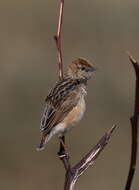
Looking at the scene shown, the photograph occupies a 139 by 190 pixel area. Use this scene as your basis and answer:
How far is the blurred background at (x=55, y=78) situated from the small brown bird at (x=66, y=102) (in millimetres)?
4891

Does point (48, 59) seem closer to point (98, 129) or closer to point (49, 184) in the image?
point (98, 129)

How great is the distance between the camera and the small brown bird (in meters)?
4.65

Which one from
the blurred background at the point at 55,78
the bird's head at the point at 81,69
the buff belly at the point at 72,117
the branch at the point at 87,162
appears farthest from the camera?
the blurred background at the point at 55,78

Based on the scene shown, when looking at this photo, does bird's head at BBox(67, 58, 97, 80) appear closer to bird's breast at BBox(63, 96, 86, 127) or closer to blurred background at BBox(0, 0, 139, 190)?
bird's breast at BBox(63, 96, 86, 127)

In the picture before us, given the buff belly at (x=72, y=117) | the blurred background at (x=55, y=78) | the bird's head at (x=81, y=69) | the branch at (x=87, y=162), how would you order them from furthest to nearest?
the blurred background at (x=55, y=78) → the buff belly at (x=72, y=117) → the bird's head at (x=81, y=69) → the branch at (x=87, y=162)

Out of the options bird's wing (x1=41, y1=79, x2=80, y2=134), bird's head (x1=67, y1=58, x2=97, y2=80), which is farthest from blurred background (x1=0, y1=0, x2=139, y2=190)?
bird's head (x1=67, y1=58, x2=97, y2=80)

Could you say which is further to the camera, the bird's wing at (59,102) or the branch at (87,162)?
the bird's wing at (59,102)

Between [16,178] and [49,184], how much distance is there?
2.12 ft

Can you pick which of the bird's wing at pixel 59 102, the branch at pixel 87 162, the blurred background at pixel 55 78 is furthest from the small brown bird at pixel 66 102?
the blurred background at pixel 55 78

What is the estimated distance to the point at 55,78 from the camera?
44.3 ft

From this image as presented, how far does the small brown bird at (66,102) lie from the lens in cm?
465

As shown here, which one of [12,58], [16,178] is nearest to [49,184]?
[16,178]

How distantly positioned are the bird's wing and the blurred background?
4984 millimetres

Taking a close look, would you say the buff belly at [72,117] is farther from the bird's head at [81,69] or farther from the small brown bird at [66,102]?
the bird's head at [81,69]
